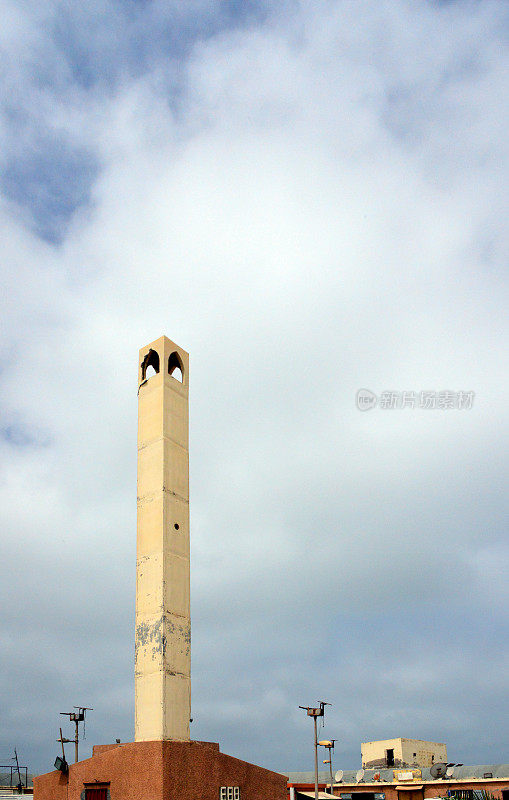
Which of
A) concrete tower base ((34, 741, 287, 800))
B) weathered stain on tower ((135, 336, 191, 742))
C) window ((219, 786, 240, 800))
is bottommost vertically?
window ((219, 786, 240, 800))

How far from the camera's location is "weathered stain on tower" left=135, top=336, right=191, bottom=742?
107 feet

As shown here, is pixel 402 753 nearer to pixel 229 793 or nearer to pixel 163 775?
pixel 229 793

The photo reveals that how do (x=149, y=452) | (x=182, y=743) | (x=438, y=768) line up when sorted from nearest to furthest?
(x=182, y=743) → (x=149, y=452) → (x=438, y=768)

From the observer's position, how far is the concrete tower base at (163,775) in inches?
1204

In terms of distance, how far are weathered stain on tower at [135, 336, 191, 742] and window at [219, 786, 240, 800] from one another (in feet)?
9.38

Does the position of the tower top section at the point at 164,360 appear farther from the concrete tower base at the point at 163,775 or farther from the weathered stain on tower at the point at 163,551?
the concrete tower base at the point at 163,775

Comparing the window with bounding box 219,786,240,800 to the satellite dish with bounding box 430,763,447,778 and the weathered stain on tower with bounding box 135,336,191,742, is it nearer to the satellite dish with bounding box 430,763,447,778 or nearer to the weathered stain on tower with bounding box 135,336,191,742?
the weathered stain on tower with bounding box 135,336,191,742

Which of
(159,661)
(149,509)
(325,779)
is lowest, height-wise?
(325,779)

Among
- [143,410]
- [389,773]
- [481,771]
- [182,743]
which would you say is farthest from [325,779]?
[143,410]

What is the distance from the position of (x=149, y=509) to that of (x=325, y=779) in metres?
43.3

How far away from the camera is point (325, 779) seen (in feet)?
219

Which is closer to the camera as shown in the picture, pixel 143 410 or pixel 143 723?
pixel 143 723

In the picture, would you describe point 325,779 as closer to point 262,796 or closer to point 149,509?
point 262,796

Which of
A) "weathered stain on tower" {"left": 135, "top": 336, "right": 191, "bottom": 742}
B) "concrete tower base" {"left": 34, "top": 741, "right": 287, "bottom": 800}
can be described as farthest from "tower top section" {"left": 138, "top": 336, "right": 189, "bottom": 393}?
"concrete tower base" {"left": 34, "top": 741, "right": 287, "bottom": 800}
